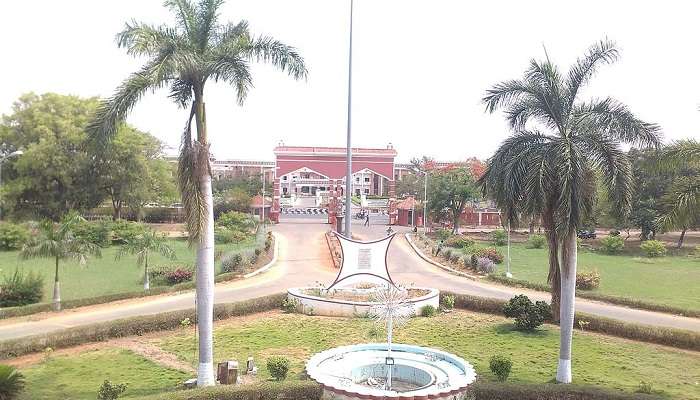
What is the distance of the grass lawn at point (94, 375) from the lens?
990cm

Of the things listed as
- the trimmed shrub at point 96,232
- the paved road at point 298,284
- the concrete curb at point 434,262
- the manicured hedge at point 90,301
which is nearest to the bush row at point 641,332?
the paved road at point 298,284

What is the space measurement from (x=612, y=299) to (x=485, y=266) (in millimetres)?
6204

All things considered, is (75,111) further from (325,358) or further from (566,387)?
(566,387)

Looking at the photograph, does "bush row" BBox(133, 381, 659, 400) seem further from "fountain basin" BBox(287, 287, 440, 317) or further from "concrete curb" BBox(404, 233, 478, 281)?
"concrete curb" BBox(404, 233, 478, 281)

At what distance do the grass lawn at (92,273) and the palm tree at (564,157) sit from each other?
12.8 metres

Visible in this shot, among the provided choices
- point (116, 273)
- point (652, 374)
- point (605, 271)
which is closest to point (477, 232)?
point (605, 271)

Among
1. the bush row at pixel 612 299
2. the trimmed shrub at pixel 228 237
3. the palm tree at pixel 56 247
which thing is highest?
the palm tree at pixel 56 247

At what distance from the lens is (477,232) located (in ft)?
137

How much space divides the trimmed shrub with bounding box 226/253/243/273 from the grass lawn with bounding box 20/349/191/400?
11218mm

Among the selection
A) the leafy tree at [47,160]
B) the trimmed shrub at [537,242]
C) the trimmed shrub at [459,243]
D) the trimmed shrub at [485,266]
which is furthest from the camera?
the leafy tree at [47,160]

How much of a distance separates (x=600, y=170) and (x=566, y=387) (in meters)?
4.20

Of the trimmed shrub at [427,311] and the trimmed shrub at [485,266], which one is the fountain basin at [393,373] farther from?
the trimmed shrub at [485,266]

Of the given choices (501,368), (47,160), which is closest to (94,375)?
(501,368)

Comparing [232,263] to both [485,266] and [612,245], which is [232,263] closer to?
[485,266]
